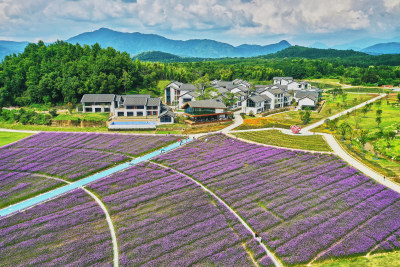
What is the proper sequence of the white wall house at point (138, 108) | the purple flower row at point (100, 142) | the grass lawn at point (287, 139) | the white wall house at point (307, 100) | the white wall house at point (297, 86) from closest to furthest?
the grass lawn at point (287, 139), the purple flower row at point (100, 142), the white wall house at point (138, 108), the white wall house at point (307, 100), the white wall house at point (297, 86)

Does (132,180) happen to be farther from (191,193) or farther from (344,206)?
(344,206)

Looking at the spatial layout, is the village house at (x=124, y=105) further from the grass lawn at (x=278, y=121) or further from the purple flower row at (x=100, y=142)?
the grass lawn at (x=278, y=121)

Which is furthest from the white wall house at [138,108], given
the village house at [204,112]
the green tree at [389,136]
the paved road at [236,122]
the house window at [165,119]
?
the green tree at [389,136]

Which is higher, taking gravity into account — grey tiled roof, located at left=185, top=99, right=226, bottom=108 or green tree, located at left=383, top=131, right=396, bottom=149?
grey tiled roof, located at left=185, top=99, right=226, bottom=108

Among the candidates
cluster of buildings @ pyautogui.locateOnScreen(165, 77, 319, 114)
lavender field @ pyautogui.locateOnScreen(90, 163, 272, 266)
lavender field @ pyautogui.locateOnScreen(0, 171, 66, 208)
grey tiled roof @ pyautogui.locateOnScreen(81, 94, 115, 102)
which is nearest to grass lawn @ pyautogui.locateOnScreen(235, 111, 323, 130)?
cluster of buildings @ pyautogui.locateOnScreen(165, 77, 319, 114)

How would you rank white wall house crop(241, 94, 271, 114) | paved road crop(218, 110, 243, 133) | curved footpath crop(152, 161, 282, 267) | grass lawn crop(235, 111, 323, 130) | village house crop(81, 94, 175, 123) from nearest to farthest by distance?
curved footpath crop(152, 161, 282, 267)
paved road crop(218, 110, 243, 133)
grass lawn crop(235, 111, 323, 130)
village house crop(81, 94, 175, 123)
white wall house crop(241, 94, 271, 114)

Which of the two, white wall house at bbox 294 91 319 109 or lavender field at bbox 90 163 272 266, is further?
white wall house at bbox 294 91 319 109

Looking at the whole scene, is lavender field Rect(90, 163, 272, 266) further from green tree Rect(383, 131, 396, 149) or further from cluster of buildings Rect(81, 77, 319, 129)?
green tree Rect(383, 131, 396, 149)
